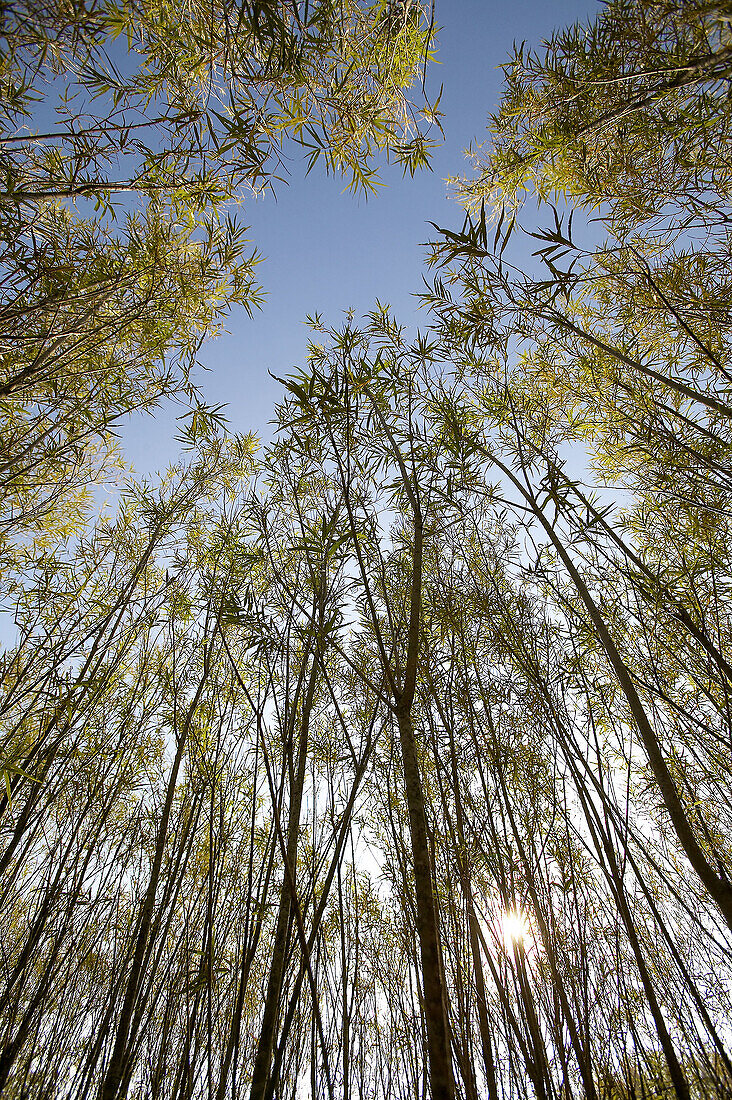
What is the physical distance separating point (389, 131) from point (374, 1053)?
9.25m

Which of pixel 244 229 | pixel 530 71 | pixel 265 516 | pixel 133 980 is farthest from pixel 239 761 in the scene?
pixel 530 71

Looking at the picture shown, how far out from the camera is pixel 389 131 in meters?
2.16

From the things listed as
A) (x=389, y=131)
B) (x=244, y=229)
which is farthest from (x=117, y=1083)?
(x=389, y=131)

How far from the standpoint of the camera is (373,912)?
532cm

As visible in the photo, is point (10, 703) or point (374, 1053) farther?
point (374, 1053)

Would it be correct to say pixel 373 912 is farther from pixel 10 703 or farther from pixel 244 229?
pixel 244 229

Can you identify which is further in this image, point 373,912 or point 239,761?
point 373,912

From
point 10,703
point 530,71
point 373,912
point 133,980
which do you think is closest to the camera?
point 530,71

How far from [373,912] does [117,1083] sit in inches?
131

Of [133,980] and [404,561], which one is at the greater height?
→ [404,561]

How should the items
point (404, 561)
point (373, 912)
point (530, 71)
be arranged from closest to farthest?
point (530, 71) < point (404, 561) < point (373, 912)

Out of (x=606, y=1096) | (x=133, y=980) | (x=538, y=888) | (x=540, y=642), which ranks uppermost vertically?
(x=540, y=642)

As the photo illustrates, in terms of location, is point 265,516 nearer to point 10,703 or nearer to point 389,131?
point 10,703

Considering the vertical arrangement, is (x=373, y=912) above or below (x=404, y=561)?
below
